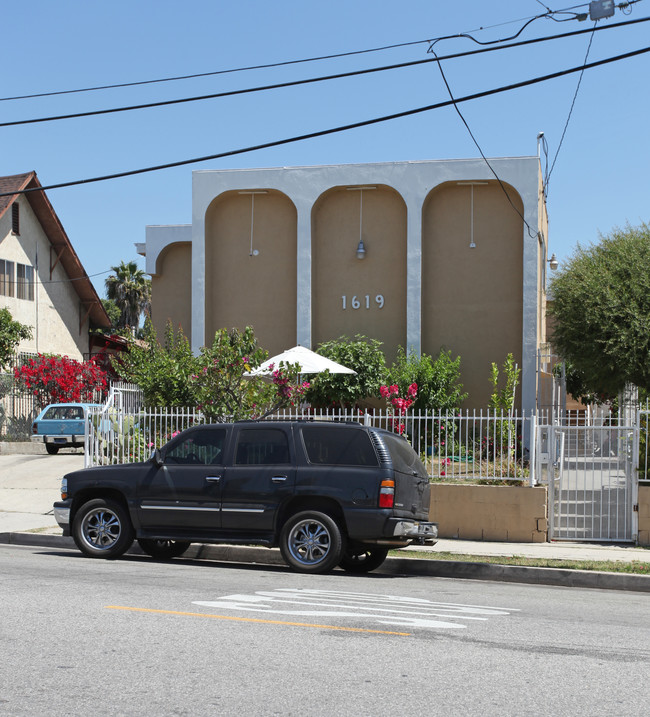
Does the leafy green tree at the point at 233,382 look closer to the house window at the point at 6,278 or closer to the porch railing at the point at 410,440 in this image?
the porch railing at the point at 410,440

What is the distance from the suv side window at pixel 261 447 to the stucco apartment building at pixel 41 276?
23837mm

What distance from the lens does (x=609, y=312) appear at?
20734 millimetres

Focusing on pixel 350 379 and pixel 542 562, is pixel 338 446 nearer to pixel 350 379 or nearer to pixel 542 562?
pixel 542 562

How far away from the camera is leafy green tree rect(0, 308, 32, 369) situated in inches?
1228

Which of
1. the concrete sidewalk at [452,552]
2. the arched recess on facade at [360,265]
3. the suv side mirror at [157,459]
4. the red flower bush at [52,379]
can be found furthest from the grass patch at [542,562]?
the red flower bush at [52,379]

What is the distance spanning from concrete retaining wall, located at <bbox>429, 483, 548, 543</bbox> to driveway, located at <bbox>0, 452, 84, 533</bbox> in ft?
20.6

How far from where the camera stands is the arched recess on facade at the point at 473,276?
1033 inches

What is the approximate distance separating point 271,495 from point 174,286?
64.4ft

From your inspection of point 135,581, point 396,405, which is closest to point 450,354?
point 396,405

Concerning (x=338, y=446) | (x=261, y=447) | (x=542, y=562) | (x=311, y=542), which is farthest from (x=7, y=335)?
(x=542, y=562)

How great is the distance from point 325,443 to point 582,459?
19.3 feet

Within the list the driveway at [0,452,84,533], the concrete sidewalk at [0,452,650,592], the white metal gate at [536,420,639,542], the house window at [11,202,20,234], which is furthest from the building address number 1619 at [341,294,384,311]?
the house window at [11,202,20,234]

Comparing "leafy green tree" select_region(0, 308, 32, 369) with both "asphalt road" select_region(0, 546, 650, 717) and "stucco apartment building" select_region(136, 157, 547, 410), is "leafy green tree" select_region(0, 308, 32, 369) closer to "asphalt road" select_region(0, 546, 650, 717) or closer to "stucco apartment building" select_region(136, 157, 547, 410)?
"stucco apartment building" select_region(136, 157, 547, 410)

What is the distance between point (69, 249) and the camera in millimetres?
37344
